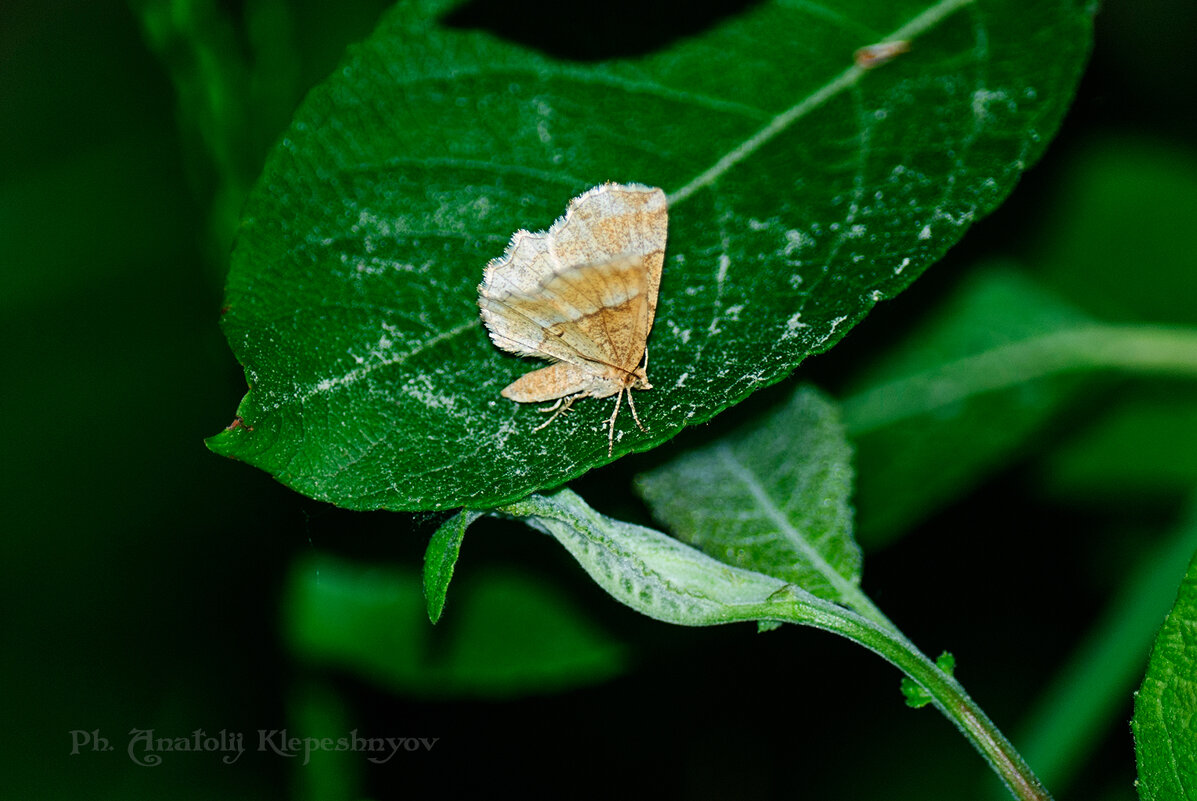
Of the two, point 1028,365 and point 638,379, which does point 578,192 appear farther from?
point 1028,365

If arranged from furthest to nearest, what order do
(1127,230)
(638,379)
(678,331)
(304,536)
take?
(1127,230), (304,536), (638,379), (678,331)

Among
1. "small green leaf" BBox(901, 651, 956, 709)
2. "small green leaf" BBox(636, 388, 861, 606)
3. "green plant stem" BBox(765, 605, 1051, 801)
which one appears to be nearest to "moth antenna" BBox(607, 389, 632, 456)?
"small green leaf" BBox(636, 388, 861, 606)

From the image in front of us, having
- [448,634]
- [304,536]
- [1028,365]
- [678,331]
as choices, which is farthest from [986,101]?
[304,536]

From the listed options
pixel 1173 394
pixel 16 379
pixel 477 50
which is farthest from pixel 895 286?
pixel 16 379

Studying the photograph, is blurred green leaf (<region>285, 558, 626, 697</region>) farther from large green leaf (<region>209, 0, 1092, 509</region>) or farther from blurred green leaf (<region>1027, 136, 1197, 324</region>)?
blurred green leaf (<region>1027, 136, 1197, 324</region>)

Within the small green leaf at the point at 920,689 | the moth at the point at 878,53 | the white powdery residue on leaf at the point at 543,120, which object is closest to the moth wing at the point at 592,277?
the white powdery residue on leaf at the point at 543,120

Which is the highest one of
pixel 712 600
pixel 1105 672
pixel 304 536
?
pixel 712 600

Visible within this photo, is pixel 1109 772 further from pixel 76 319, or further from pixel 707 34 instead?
pixel 76 319
